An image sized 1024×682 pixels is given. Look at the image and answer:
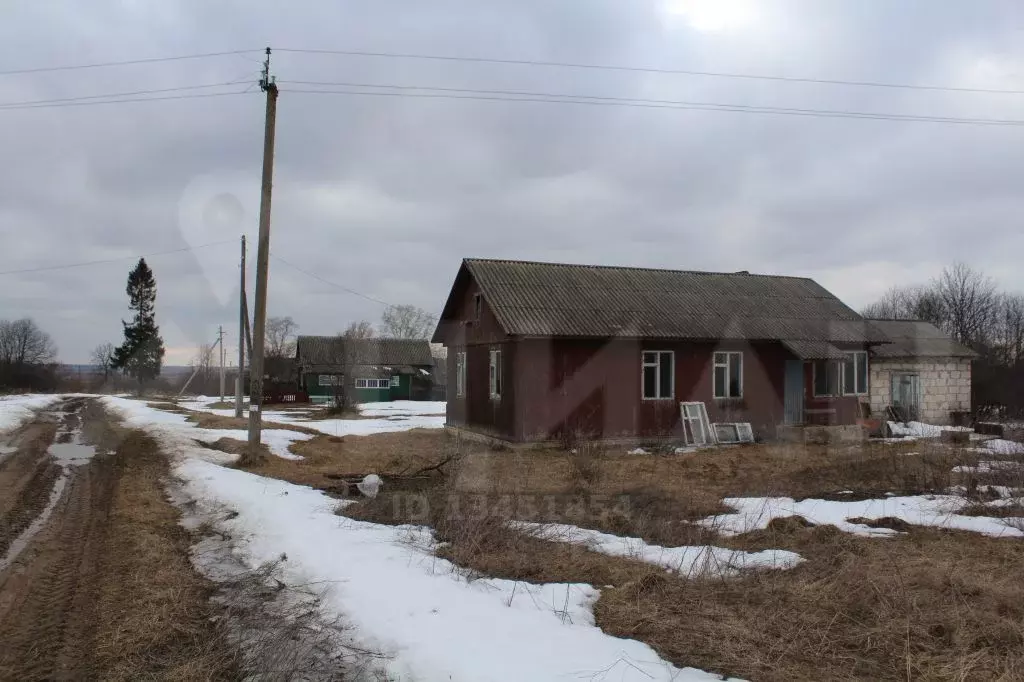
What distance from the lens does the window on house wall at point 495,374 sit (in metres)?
20.2

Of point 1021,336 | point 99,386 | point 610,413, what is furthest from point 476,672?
point 99,386

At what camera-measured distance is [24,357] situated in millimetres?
79438

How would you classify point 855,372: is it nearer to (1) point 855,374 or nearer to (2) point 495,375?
(1) point 855,374

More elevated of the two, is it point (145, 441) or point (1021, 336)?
point (1021, 336)

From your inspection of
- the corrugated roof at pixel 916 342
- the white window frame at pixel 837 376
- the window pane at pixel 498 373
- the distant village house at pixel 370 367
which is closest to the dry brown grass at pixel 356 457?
the window pane at pixel 498 373

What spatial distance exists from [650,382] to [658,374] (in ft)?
1.09

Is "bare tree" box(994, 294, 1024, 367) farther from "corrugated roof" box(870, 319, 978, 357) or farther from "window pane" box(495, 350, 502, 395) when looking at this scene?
"window pane" box(495, 350, 502, 395)

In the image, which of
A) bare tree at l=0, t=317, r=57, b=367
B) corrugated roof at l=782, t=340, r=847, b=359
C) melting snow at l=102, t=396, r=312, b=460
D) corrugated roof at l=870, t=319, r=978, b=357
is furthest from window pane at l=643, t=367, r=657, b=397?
bare tree at l=0, t=317, r=57, b=367

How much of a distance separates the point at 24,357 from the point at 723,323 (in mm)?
84179

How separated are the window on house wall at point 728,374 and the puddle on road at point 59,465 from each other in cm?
1664

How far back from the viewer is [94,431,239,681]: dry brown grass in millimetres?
4582

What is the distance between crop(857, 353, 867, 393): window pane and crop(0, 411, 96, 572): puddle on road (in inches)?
884

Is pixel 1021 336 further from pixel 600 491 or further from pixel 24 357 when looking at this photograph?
pixel 24 357

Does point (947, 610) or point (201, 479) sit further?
point (201, 479)
